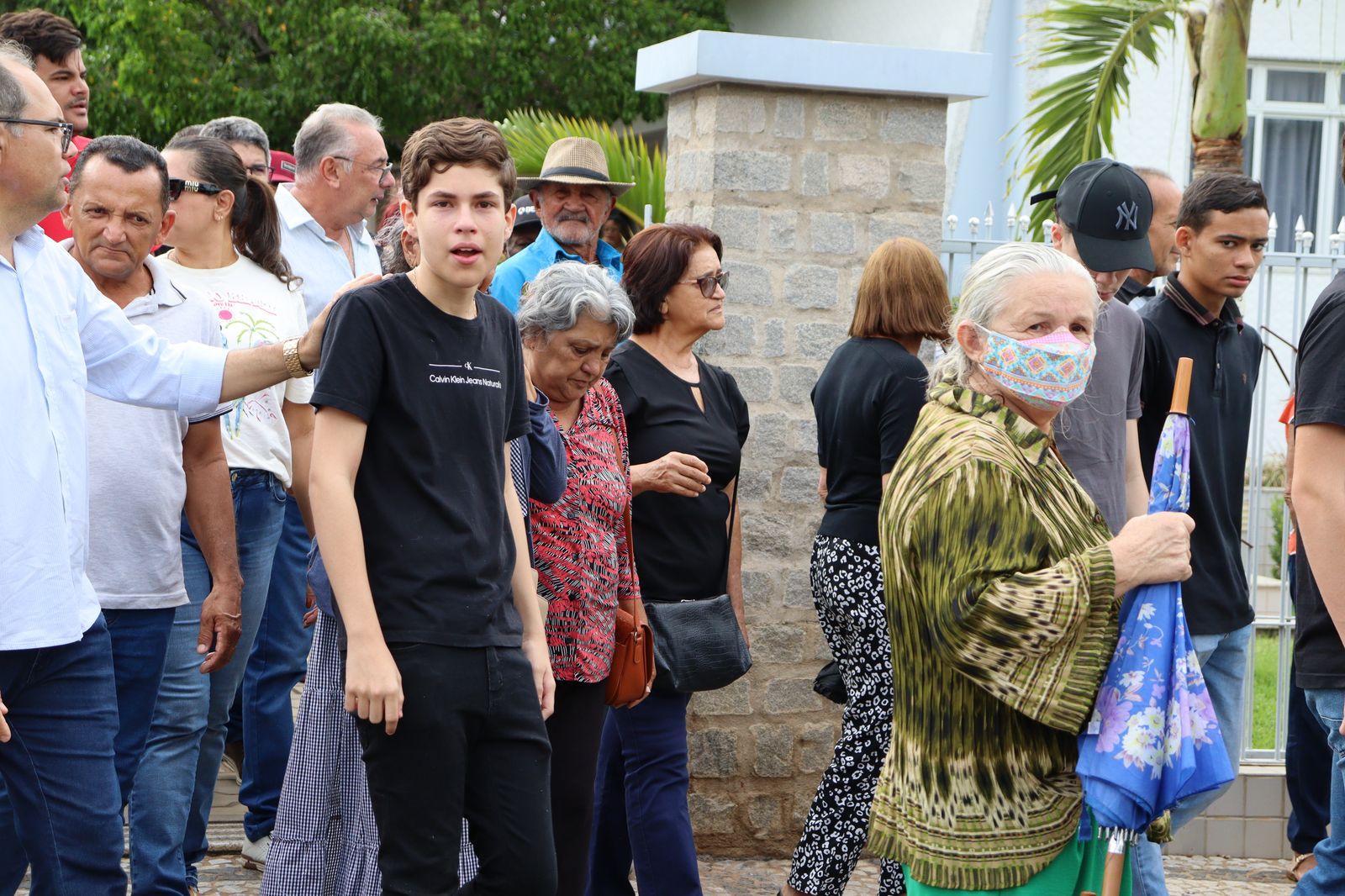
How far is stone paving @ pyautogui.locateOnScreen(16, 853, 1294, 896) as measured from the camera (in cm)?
534

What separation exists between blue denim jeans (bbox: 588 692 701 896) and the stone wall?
104 cm

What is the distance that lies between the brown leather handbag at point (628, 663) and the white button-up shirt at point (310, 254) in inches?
68.3

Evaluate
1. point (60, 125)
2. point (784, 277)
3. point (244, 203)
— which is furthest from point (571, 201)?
point (60, 125)

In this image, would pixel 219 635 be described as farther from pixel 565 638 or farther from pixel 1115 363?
pixel 1115 363

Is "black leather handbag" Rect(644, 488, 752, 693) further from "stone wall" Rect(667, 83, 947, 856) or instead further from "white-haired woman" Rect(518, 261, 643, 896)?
"stone wall" Rect(667, 83, 947, 856)

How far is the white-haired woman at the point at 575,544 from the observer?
165 inches

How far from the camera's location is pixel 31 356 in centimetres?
312

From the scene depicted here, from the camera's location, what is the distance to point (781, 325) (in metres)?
5.91

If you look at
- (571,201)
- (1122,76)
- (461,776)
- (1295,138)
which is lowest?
(461,776)

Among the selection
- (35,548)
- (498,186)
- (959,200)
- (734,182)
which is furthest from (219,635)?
(959,200)

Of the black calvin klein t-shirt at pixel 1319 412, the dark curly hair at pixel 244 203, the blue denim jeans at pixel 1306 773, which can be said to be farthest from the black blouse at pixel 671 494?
the blue denim jeans at pixel 1306 773

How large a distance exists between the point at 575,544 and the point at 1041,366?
4.95 ft

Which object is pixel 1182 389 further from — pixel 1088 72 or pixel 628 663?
pixel 1088 72

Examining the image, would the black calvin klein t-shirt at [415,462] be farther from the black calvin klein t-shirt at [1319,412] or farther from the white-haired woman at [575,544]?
the black calvin klein t-shirt at [1319,412]
